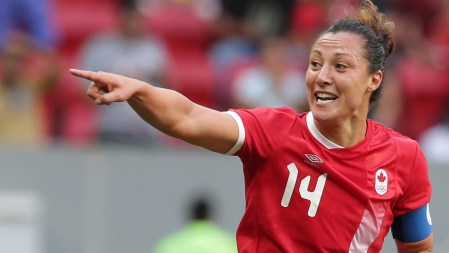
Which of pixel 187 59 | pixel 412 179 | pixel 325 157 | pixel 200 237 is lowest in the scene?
pixel 200 237

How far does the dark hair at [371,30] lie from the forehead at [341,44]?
1.0 inches

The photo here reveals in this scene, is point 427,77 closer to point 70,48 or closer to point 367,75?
point 70,48

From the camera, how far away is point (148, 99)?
A: 3.99 meters

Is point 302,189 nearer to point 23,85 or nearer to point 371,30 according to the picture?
point 371,30

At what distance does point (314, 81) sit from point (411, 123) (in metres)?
5.73

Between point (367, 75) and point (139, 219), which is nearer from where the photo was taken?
point (367, 75)

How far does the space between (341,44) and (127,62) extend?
15.1 ft

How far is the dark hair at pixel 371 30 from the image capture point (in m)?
4.54

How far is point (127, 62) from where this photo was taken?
890 cm

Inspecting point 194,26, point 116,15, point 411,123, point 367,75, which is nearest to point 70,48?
point 116,15

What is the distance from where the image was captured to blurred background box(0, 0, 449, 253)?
827cm

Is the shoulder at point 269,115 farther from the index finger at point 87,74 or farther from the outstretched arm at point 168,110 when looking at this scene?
the index finger at point 87,74

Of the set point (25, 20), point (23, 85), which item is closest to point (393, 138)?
point (23, 85)

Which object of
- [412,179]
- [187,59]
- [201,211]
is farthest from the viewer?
[187,59]
